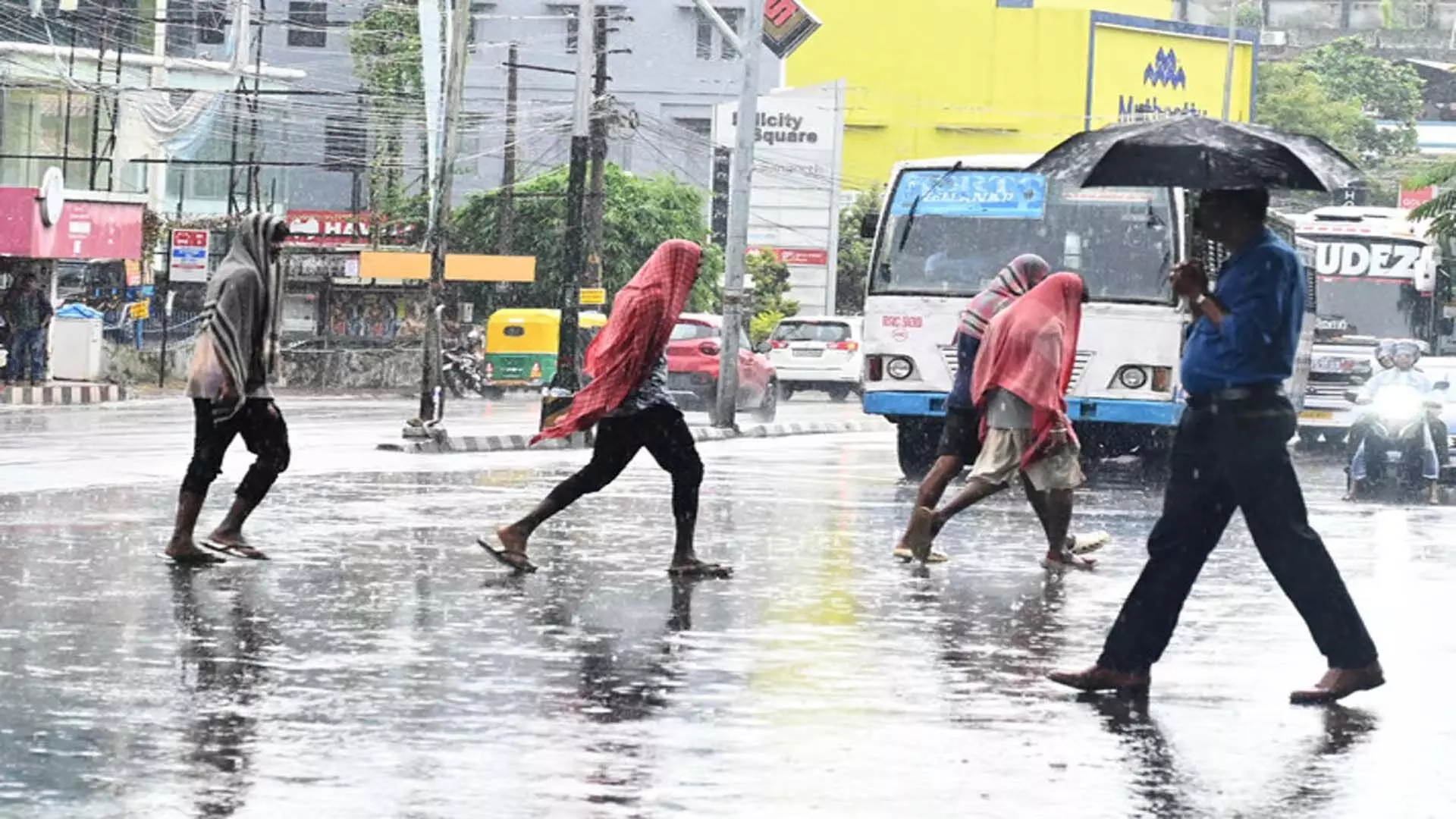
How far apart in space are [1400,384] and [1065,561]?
11.6 meters

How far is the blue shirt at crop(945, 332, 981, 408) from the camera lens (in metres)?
15.0

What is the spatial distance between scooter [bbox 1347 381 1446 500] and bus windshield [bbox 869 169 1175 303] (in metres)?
2.60

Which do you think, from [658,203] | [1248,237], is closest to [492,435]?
[1248,237]

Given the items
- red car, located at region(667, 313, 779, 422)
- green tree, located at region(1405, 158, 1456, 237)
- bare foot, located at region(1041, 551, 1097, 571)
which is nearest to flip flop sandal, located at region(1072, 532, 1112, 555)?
bare foot, located at region(1041, 551, 1097, 571)

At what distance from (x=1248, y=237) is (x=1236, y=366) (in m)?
0.48

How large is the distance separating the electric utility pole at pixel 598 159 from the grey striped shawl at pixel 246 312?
3192cm

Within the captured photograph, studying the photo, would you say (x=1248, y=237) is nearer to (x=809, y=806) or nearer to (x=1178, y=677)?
(x=1178, y=677)

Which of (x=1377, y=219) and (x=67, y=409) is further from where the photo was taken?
(x=1377, y=219)

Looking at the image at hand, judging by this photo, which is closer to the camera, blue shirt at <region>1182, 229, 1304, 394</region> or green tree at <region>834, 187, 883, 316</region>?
blue shirt at <region>1182, 229, 1304, 394</region>

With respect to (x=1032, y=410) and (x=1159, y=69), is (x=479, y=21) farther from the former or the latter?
(x=1032, y=410)

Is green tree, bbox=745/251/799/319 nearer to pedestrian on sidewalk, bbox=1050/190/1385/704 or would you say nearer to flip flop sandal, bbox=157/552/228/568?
flip flop sandal, bbox=157/552/228/568

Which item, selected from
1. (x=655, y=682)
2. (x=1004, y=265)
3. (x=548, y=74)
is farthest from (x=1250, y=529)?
(x=548, y=74)

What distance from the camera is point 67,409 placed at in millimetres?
36031

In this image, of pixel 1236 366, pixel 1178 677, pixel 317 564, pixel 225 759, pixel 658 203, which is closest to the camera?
pixel 225 759
